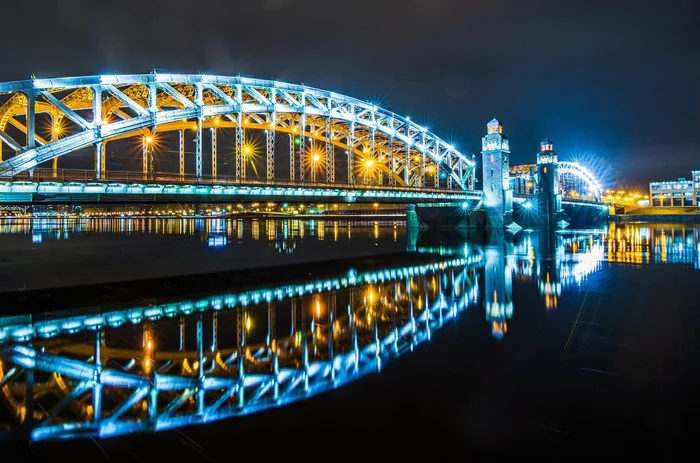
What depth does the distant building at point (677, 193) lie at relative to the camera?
147m

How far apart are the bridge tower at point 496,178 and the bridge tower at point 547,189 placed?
46.4ft

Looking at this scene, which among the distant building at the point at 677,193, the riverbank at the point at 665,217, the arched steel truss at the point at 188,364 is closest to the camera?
the arched steel truss at the point at 188,364

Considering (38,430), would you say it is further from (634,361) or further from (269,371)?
(634,361)

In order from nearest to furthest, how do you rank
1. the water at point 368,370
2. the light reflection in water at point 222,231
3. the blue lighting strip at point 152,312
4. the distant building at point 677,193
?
1. the water at point 368,370
2. the blue lighting strip at point 152,312
3. the light reflection in water at point 222,231
4. the distant building at point 677,193

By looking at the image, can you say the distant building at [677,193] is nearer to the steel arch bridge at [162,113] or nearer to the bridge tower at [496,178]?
the bridge tower at [496,178]

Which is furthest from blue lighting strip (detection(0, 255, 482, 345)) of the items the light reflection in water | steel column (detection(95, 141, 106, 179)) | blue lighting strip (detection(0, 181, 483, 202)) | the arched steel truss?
the light reflection in water

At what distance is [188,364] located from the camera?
25.8ft

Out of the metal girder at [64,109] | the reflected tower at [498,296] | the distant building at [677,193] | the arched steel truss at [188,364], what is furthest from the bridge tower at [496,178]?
the distant building at [677,193]

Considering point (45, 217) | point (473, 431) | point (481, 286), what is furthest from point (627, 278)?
point (45, 217)

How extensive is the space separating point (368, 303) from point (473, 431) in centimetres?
819

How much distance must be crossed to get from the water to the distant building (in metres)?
166

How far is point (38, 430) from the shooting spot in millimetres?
5453

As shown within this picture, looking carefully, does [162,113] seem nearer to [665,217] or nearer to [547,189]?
[547,189]

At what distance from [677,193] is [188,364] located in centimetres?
18185
